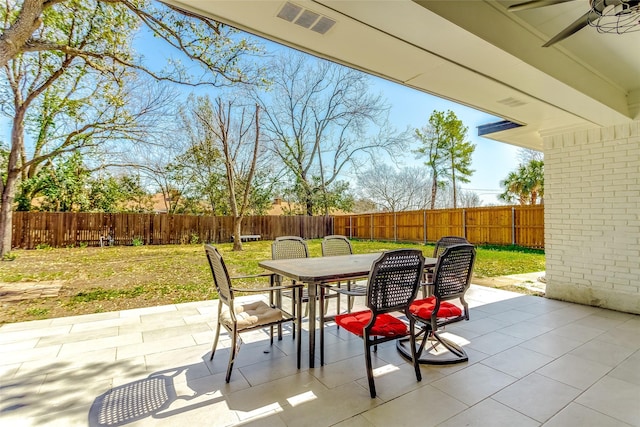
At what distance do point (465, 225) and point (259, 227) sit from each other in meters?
8.57

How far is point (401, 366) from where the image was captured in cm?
238

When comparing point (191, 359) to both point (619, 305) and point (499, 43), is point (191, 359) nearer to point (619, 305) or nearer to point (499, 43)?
point (499, 43)

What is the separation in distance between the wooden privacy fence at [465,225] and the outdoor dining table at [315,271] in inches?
332

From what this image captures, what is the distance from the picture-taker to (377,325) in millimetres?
2166

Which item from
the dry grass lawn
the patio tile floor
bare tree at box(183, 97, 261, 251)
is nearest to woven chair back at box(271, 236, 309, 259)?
the patio tile floor

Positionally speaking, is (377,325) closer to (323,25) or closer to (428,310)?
(428,310)

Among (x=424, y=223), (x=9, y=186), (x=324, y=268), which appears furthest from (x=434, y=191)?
(x=9, y=186)

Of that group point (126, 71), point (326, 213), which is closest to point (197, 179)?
point (326, 213)

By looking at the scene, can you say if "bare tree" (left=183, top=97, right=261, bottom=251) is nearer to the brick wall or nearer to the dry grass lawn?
the dry grass lawn

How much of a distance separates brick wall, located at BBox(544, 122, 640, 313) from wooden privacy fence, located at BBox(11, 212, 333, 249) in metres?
11.4

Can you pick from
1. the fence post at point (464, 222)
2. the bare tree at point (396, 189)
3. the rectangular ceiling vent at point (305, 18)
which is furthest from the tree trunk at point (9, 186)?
the bare tree at point (396, 189)

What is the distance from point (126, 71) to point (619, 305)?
29.2ft

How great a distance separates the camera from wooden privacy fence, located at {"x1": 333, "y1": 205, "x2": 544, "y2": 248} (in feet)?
31.4

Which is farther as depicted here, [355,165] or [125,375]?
[355,165]
